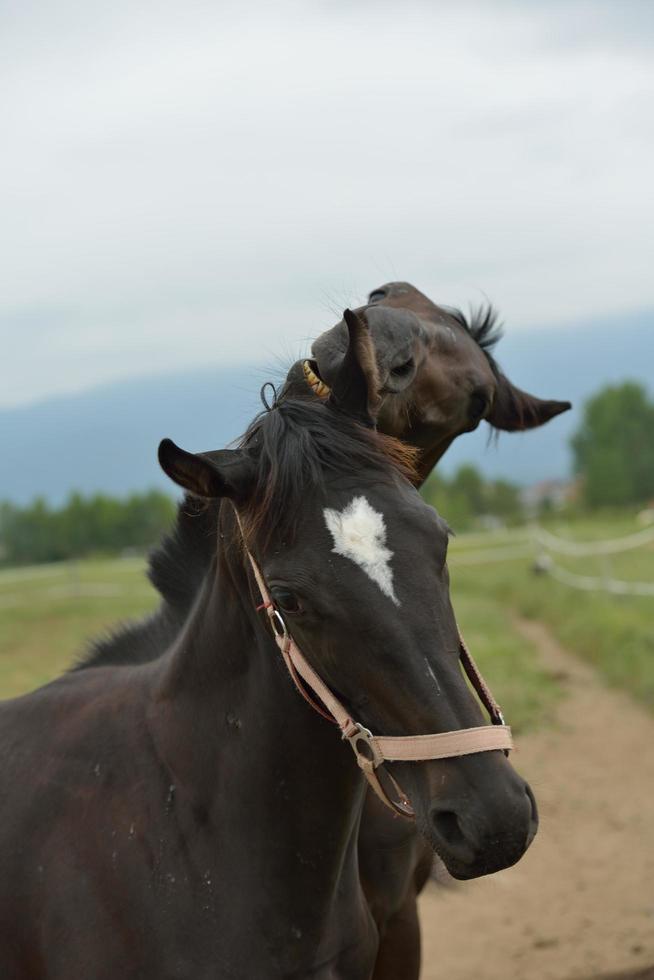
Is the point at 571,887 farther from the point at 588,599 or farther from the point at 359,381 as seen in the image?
the point at 588,599

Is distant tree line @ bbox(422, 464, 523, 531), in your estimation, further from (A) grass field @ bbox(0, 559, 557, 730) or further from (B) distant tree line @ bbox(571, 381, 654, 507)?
(A) grass field @ bbox(0, 559, 557, 730)

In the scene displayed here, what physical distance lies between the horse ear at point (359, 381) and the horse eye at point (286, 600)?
56 cm

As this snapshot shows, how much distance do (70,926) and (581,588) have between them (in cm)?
1418

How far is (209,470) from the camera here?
2.57 m

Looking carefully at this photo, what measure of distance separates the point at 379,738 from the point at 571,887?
5.21m

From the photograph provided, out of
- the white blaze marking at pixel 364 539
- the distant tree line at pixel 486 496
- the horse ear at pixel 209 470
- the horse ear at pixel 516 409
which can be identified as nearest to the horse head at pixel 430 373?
the horse ear at pixel 516 409

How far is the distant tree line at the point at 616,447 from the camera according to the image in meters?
60.9

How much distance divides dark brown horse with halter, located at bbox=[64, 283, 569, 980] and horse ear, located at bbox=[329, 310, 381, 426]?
14 centimetres

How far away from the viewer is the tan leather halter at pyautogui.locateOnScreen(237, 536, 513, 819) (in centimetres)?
235

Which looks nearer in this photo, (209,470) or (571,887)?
(209,470)

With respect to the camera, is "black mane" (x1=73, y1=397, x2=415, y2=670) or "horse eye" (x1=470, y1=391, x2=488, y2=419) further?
"horse eye" (x1=470, y1=391, x2=488, y2=419)

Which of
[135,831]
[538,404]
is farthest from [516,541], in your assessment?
[135,831]

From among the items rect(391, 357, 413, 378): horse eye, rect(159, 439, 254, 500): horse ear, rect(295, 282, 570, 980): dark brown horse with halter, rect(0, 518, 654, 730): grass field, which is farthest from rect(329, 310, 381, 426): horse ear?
rect(0, 518, 654, 730): grass field

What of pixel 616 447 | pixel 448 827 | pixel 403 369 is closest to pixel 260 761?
pixel 448 827
